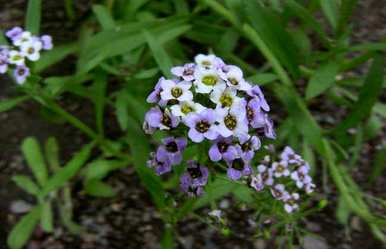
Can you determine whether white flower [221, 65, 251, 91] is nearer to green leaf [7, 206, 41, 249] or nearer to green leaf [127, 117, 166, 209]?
green leaf [127, 117, 166, 209]

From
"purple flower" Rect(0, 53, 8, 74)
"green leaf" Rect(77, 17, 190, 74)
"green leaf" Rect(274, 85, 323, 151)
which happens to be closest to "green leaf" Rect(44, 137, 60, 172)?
"green leaf" Rect(77, 17, 190, 74)

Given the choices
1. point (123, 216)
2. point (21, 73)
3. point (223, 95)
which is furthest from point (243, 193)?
point (21, 73)

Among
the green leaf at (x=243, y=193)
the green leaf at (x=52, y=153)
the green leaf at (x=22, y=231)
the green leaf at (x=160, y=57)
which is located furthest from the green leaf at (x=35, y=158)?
the green leaf at (x=243, y=193)

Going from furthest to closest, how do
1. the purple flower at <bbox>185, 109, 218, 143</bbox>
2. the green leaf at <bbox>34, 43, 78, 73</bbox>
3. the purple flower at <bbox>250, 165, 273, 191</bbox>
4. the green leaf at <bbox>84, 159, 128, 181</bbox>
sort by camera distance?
1. the green leaf at <bbox>34, 43, 78, 73</bbox>
2. the green leaf at <bbox>84, 159, 128, 181</bbox>
3. the purple flower at <bbox>250, 165, 273, 191</bbox>
4. the purple flower at <bbox>185, 109, 218, 143</bbox>

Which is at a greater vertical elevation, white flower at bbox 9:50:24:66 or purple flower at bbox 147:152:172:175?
white flower at bbox 9:50:24:66

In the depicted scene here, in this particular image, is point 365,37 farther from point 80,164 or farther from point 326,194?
point 80,164

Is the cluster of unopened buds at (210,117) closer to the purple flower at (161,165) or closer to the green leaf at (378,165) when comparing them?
the purple flower at (161,165)

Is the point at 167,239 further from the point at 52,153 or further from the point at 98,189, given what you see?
the point at 52,153
